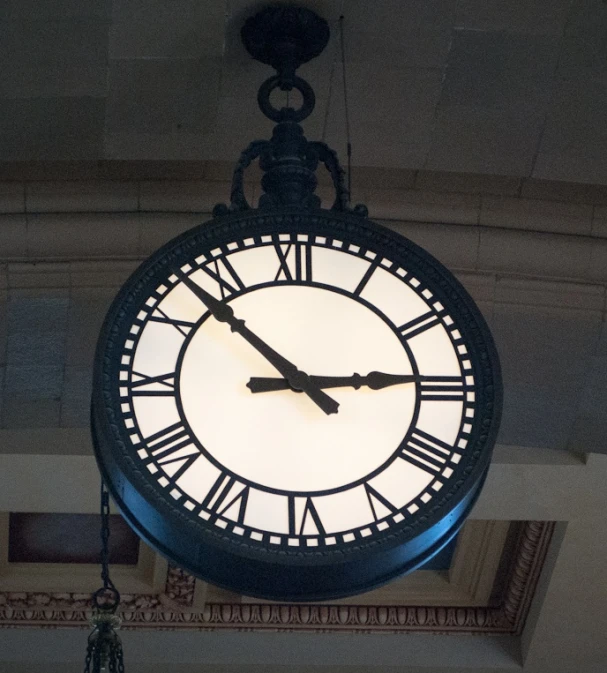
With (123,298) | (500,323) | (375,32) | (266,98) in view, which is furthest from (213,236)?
(500,323)

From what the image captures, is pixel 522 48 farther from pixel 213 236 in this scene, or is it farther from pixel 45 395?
pixel 45 395

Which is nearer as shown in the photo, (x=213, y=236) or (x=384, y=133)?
(x=213, y=236)

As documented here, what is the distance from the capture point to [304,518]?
2375mm

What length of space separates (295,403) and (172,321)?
28 cm

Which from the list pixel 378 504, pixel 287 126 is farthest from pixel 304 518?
pixel 287 126

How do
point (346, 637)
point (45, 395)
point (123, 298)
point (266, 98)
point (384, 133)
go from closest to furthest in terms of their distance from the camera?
point (123, 298) → point (266, 98) → point (384, 133) → point (45, 395) → point (346, 637)

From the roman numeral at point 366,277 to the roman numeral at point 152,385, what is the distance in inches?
15.7

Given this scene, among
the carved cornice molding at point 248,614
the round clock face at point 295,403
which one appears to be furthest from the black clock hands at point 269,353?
the carved cornice molding at point 248,614

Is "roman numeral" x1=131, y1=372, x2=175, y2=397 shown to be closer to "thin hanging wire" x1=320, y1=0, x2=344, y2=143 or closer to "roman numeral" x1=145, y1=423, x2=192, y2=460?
"roman numeral" x1=145, y1=423, x2=192, y2=460

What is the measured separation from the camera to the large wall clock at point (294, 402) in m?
2.33

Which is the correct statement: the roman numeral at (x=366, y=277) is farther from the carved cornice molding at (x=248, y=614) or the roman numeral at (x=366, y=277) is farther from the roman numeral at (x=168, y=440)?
the carved cornice molding at (x=248, y=614)

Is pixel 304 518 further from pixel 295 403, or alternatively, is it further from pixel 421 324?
pixel 421 324

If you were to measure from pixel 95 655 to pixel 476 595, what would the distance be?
9.36ft

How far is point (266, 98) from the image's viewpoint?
288 centimetres
